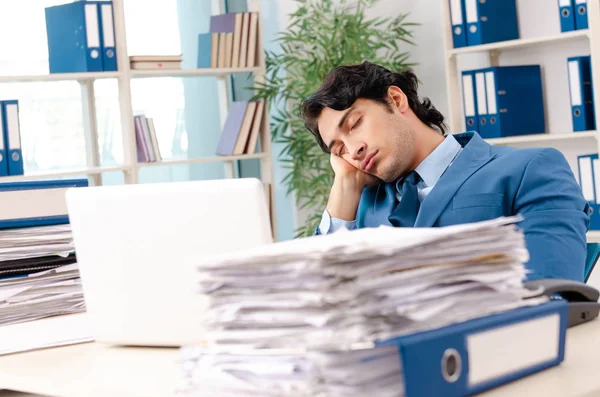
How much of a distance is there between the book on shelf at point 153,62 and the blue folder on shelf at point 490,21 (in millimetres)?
1442

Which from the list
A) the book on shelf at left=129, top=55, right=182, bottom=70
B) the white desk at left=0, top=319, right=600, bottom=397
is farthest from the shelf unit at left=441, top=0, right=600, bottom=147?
the white desk at left=0, top=319, right=600, bottom=397

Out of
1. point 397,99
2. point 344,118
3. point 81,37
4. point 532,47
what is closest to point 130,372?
point 344,118

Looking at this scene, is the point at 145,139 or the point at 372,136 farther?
the point at 145,139

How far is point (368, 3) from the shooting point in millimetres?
5016

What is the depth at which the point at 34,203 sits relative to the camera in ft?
6.19

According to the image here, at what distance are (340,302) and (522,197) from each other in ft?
3.61

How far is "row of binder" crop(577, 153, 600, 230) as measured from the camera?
3959mm

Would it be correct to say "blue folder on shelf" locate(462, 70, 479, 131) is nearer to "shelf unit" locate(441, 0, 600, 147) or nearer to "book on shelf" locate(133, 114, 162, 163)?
"shelf unit" locate(441, 0, 600, 147)

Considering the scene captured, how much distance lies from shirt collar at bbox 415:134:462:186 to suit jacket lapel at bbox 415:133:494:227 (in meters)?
0.11

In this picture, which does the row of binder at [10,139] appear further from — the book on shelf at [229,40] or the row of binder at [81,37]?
the book on shelf at [229,40]

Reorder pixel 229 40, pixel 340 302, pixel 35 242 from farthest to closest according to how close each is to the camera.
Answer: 1. pixel 229 40
2. pixel 35 242
3. pixel 340 302

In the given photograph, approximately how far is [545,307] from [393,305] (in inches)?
8.7

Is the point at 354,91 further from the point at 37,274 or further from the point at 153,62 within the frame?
the point at 153,62

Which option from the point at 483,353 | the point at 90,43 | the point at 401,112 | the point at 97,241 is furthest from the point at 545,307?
the point at 90,43
